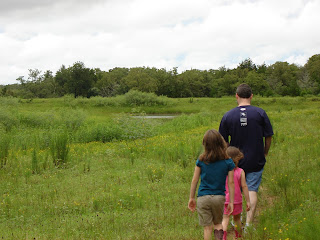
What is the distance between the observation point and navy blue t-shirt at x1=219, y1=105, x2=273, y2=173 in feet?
17.1

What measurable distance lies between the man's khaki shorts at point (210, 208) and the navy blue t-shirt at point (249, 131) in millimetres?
1012

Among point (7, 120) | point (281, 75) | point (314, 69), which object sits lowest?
point (7, 120)

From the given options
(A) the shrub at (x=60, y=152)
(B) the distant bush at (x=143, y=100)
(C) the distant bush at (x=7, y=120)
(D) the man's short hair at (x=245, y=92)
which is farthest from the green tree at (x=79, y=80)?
(D) the man's short hair at (x=245, y=92)

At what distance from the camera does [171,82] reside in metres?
78.7

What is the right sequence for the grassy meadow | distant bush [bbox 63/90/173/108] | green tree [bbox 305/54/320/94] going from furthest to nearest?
green tree [bbox 305/54/320/94] < distant bush [bbox 63/90/173/108] < the grassy meadow

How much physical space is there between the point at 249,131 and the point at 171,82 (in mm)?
73987

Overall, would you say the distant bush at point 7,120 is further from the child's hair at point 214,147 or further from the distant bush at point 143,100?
the distant bush at point 143,100

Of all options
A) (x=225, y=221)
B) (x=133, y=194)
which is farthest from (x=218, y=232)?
(x=133, y=194)

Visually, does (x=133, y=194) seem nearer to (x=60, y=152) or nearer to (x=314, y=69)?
(x=60, y=152)

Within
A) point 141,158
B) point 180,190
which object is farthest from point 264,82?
point 180,190

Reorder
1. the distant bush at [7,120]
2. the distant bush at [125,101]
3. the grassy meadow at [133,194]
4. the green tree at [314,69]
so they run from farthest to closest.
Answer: the green tree at [314,69], the distant bush at [125,101], the distant bush at [7,120], the grassy meadow at [133,194]

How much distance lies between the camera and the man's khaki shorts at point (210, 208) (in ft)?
14.6

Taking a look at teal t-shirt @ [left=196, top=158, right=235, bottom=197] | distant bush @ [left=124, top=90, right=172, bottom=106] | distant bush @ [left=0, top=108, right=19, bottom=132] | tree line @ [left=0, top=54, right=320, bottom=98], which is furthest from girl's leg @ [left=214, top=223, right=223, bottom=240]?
tree line @ [left=0, top=54, right=320, bottom=98]

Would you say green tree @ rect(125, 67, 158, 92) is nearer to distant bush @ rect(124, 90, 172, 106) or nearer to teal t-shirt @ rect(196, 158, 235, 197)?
distant bush @ rect(124, 90, 172, 106)
